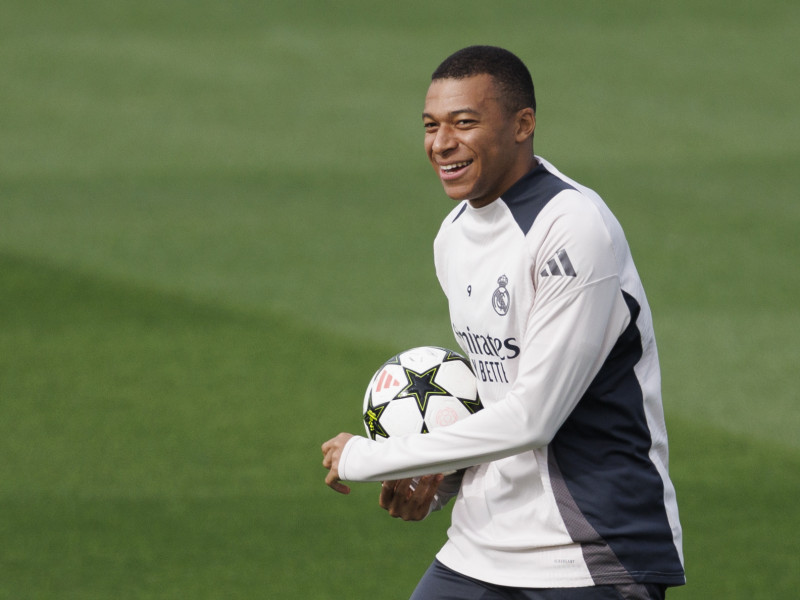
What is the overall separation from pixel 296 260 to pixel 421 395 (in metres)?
8.59

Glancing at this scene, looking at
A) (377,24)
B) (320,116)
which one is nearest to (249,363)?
(320,116)

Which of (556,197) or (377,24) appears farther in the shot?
(377,24)

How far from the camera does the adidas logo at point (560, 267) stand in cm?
376

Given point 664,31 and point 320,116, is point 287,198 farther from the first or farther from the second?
point 664,31

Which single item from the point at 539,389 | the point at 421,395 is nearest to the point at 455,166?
the point at 539,389

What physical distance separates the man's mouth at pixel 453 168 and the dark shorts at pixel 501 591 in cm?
132

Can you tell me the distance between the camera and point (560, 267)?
3781 millimetres

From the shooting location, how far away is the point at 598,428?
3936 mm

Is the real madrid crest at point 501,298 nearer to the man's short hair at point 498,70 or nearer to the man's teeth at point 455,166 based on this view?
the man's teeth at point 455,166

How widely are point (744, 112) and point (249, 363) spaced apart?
1103cm

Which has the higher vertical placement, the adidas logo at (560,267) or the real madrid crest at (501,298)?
the adidas logo at (560,267)

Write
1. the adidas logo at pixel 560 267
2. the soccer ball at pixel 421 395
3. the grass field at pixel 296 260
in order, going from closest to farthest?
the adidas logo at pixel 560 267
the soccer ball at pixel 421 395
the grass field at pixel 296 260

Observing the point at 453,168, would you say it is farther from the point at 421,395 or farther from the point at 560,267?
the point at 421,395

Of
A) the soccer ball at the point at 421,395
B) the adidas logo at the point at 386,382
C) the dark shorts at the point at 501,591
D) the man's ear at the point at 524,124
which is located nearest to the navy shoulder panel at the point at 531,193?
the man's ear at the point at 524,124
